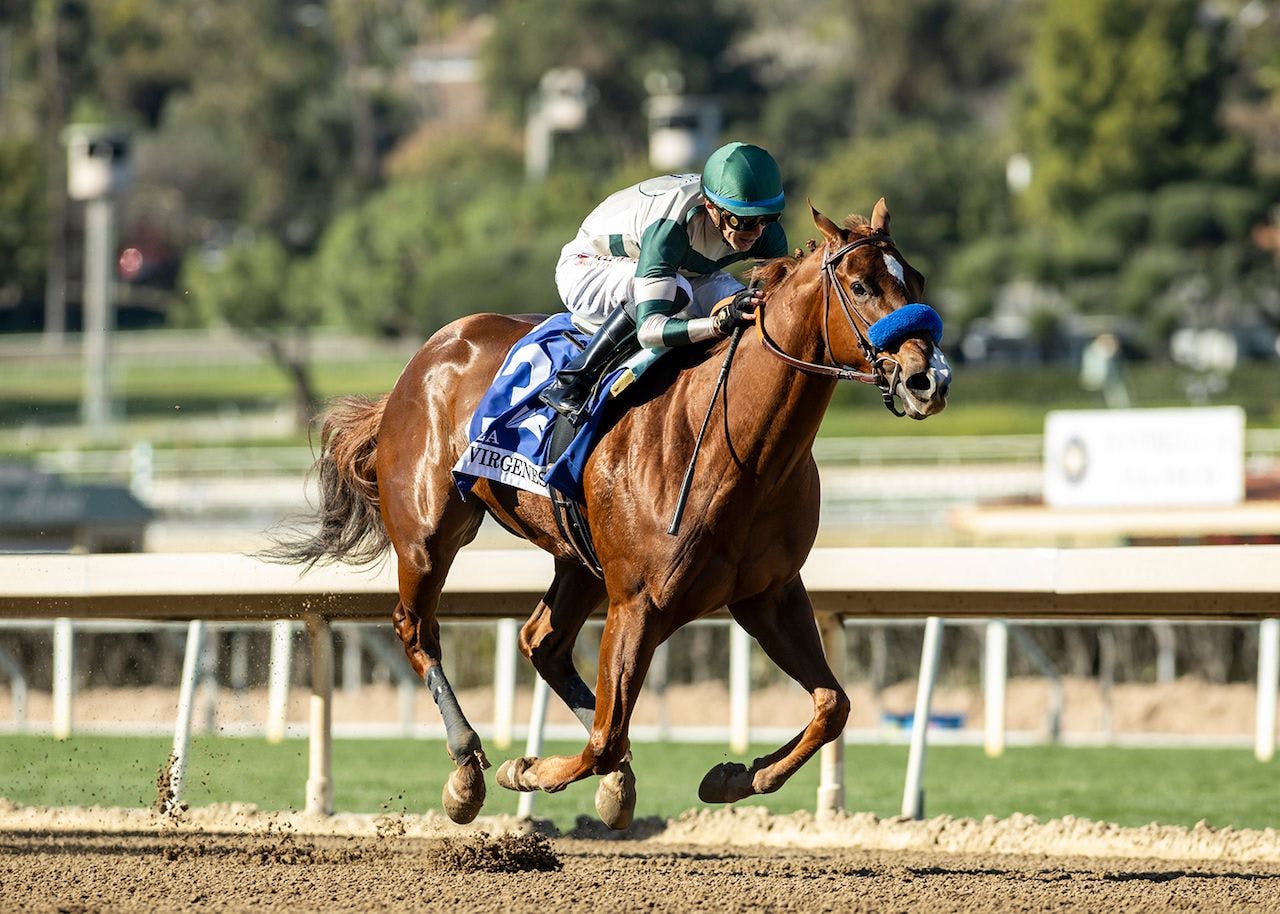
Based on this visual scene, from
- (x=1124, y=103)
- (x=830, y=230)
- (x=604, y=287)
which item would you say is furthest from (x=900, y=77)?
(x=830, y=230)

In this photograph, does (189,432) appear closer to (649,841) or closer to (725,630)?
(725,630)

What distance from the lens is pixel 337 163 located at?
206ft

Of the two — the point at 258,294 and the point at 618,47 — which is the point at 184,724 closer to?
the point at 258,294

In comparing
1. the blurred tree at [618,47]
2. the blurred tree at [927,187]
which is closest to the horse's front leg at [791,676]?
the blurred tree at [927,187]

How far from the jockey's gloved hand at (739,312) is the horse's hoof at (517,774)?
1.28 metres

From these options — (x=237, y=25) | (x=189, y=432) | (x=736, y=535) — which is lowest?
(x=189, y=432)

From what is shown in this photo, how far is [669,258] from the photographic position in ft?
17.1

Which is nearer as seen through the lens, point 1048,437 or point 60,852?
point 60,852

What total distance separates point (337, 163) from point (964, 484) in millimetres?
46769

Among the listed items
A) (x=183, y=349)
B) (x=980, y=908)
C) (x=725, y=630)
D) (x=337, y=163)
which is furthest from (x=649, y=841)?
(x=337, y=163)

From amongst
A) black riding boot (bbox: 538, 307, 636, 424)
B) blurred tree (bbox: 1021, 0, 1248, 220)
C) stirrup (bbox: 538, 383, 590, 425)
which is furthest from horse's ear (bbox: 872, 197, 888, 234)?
blurred tree (bbox: 1021, 0, 1248, 220)

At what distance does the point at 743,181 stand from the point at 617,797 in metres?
1.65

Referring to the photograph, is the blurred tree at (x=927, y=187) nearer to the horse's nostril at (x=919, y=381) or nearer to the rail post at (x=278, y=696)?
the rail post at (x=278, y=696)

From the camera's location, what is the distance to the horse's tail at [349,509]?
636 centimetres
